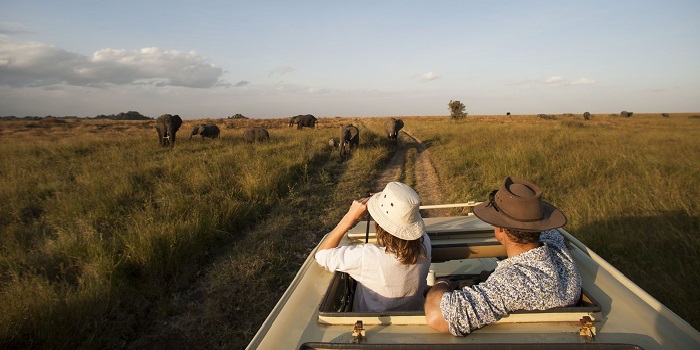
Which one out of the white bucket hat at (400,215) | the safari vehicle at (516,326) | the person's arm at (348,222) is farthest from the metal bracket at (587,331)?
the person's arm at (348,222)

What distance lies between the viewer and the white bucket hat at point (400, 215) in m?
2.07

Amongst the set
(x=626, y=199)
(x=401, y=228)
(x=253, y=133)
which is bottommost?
(x=626, y=199)

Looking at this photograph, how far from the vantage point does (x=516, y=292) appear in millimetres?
1747

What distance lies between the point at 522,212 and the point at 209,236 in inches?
167

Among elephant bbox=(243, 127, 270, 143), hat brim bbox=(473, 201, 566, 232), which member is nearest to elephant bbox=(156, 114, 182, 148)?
elephant bbox=(243, 127, 270, 143)

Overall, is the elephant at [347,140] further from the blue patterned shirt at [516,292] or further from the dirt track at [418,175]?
the blue patterned shirt at [516,292]

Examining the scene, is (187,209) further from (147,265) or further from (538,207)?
(538,207)

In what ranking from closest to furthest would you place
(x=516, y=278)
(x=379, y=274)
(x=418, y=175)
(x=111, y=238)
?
(x=516, y=278), (x=379, y=274), (x=111, y=238), (x=418, y=175)

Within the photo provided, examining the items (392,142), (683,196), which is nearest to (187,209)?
(683,196)

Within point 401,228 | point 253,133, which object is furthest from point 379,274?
point 253,133

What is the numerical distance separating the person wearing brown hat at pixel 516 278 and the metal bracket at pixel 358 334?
316 mm

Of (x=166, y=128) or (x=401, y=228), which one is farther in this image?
(x=166, y=128)

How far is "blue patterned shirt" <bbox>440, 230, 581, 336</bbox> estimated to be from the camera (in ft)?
5.53

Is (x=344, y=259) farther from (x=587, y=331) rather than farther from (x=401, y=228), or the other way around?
(x=587, y=331)
